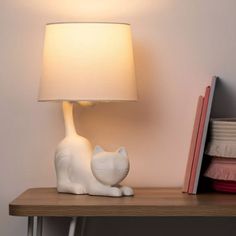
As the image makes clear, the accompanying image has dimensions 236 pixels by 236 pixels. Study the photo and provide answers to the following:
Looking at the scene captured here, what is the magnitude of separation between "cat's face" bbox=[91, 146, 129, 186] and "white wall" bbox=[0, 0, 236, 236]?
22 centimetres

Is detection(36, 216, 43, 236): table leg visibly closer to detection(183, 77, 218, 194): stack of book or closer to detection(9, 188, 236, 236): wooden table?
detection(9, 188, 236, 236): wooden table

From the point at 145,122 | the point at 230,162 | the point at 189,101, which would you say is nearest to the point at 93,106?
the point at 145,122

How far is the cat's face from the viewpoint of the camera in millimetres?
1563

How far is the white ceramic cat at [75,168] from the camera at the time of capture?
5.24ft

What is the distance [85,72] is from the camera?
1566 mm

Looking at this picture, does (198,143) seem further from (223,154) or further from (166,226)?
(166,226)

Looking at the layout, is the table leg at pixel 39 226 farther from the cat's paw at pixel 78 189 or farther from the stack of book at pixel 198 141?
the stack of book at pixel 198 141

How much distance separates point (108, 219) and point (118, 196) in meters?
0.26

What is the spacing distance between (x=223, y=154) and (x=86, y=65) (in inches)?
15.6

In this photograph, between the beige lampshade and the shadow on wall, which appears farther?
the shadow on wall

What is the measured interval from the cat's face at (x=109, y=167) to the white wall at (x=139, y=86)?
0.22 meters

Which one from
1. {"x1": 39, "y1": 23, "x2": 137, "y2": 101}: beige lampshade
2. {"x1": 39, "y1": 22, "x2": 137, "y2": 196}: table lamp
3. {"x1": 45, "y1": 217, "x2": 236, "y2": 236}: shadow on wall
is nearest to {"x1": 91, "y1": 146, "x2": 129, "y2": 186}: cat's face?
{"x1": 39, "y1": 22, "x2": 137, "y2": 196}: table lamp

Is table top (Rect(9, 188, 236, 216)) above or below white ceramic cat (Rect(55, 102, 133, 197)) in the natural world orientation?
below

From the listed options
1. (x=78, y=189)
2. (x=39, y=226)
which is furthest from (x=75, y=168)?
(x=39, y=226)
